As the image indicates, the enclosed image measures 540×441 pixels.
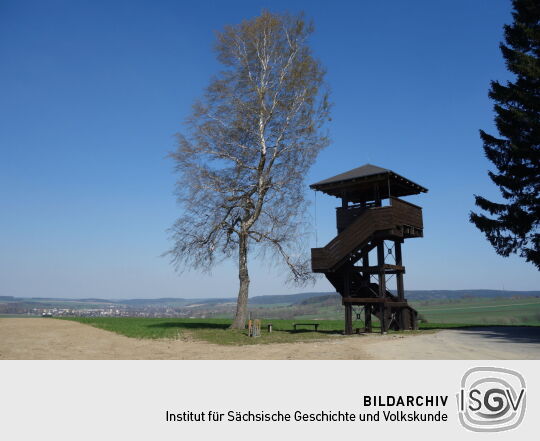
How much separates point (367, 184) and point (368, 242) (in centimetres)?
339

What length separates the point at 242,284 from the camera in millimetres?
24922

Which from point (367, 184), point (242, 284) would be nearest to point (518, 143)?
point (367, 184)

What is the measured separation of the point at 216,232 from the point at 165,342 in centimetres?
806

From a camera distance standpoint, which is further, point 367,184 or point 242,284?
point 242,284

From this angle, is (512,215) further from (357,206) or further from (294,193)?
(294,193)

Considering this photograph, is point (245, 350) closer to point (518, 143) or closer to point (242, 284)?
point (242, 284)

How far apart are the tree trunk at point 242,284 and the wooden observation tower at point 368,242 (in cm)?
472

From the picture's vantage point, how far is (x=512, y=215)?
85.4 feet

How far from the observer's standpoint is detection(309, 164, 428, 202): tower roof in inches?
866

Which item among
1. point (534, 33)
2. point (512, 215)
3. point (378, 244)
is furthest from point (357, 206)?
point (534, 33)
